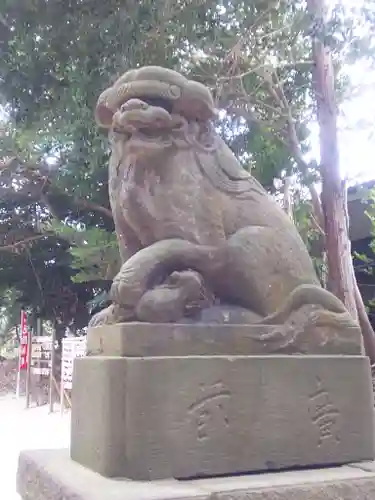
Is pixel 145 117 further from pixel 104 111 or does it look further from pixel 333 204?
pixel 333 204

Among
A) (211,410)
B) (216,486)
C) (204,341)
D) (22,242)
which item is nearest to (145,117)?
(204,341)

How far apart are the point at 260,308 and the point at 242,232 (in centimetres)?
32

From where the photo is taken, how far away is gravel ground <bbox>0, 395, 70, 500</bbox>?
4.79 meters

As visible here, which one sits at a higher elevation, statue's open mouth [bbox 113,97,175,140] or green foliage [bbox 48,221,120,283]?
green foliage [bbox 48,221,120,283]

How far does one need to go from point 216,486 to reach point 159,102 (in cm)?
148

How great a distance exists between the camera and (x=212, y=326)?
2301mm

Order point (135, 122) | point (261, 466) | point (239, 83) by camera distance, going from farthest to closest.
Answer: point (239, 83)
point (135, 122)
point (261, 466)

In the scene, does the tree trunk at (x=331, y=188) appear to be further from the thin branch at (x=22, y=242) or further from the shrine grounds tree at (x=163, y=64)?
the thin branch at (x=22, y=242)

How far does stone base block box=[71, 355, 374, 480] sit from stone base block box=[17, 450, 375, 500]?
0.05 meters

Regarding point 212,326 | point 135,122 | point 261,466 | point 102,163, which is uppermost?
point 102,163

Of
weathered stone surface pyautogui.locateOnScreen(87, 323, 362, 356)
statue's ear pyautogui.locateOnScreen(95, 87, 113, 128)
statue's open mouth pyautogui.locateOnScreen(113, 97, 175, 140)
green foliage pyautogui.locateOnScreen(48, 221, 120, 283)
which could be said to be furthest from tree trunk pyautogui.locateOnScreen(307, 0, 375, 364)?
statue's open mouth pyautogui.locateOnScreen(113, 97, 175, 140)

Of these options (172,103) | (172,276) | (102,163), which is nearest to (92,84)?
(102,163)

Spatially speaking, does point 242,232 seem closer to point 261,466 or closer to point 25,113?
point 261,466

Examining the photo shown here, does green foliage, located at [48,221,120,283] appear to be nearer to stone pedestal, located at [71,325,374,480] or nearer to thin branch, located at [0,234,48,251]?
thin branch, located at [0,234,48,251]
